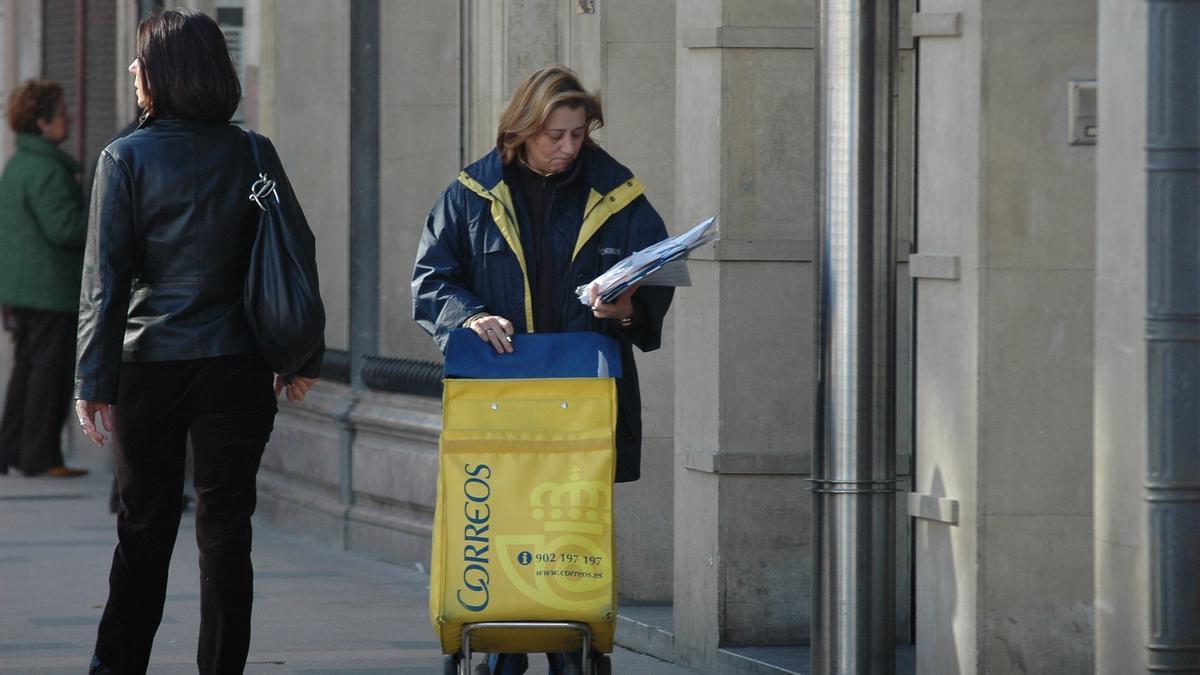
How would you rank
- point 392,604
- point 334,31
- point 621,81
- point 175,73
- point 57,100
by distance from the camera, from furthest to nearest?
point 57,100 < point 334,31 < point 392,604 < point 621,81 < point 175,73

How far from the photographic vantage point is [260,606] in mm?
8883

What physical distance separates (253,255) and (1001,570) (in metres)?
2.10

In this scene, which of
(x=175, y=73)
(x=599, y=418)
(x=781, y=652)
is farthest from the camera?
(x=781, y=652)

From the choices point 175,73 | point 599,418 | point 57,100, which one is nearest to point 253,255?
point 175,73

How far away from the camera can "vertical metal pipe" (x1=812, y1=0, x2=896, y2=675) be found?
570 cm

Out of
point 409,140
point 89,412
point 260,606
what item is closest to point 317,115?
point 409,140

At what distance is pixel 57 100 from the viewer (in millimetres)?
13312

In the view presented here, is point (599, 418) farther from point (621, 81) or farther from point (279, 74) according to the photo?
point (279, 74)

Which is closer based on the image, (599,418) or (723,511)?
(599,418)

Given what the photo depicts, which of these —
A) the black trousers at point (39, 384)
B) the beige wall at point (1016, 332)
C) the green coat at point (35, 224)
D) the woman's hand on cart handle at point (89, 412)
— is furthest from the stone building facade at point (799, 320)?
the black trousers at point (39, 384)

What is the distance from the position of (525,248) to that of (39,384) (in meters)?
7.82

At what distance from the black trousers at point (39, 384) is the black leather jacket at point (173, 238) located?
7205 mm

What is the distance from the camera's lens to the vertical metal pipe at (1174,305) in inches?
179

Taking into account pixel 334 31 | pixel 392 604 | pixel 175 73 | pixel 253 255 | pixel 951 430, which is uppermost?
pixel 334 31
